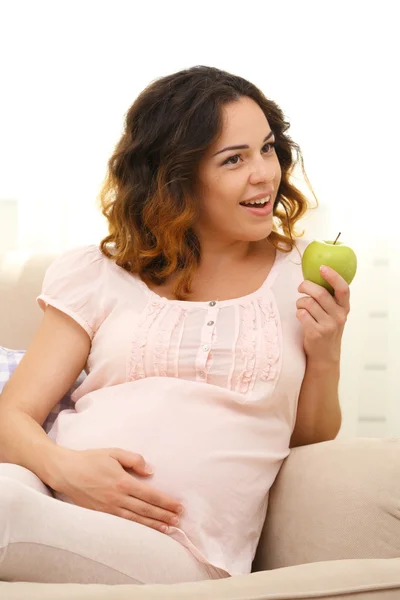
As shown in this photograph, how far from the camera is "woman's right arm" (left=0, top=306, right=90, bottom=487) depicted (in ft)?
4.78

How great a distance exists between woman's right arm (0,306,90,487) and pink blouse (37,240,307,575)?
0.03 metres

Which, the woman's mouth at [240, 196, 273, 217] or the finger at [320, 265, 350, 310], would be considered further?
the woman's mouth at [240, 196, 273, 217]

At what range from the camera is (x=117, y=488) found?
1312mm

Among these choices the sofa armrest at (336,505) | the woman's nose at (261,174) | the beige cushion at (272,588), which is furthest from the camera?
the woman's nose at (261,174)

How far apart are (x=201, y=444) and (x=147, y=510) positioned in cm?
14

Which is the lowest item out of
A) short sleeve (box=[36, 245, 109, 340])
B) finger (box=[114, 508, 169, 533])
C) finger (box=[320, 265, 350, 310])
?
finger (box=[114, 508, 169, 533])

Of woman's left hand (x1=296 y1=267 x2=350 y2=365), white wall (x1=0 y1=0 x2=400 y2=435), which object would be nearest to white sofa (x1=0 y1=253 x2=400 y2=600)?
woman's left hand (x1=296 y1=267 x2=350 y2=365)

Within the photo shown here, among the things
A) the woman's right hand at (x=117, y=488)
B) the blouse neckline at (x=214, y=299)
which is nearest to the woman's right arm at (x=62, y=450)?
the woman's right hand at (x=117, y=488)

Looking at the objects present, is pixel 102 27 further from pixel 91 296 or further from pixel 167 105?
pixel 91 296

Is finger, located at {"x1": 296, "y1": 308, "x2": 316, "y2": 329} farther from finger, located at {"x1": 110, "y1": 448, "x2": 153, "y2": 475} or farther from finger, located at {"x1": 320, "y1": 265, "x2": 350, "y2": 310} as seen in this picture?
finger, located at {"x1": 110, "y1": 448, "x2": 153, "y2": 475}

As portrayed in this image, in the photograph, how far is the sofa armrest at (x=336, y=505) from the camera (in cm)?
128

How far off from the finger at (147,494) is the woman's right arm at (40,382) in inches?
7.8

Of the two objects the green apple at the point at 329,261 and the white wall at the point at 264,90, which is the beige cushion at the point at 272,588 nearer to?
the green apple at the point at 329,261

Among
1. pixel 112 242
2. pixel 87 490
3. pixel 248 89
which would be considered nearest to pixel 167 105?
pixel 248 89
